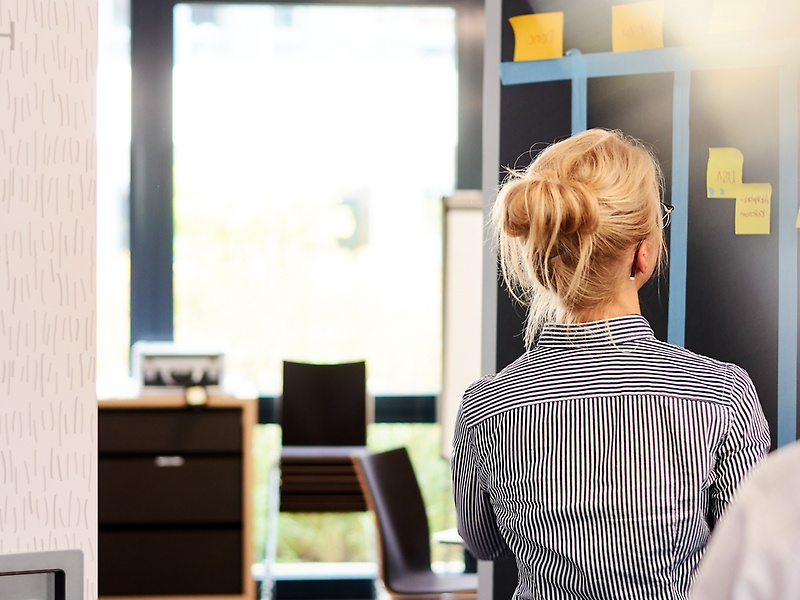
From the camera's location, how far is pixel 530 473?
116 centimetres

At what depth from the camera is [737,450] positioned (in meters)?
1.13

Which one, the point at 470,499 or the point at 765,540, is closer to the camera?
the point at 765,540

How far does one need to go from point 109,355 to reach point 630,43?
322cm

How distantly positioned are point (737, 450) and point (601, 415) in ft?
0.59

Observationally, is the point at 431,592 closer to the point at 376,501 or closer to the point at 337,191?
the point at 376,501

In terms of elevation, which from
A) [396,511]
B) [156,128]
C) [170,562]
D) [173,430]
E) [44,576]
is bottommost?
[170,562]

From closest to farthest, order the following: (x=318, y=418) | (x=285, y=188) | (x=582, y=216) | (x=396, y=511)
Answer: (x=582, y=216) < (x=396, y=511) < (x=318, y=418) < (x=285, y=188)

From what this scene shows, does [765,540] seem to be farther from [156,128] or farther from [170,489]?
[156,128]

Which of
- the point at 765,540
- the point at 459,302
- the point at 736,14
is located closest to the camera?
the point at 765,540

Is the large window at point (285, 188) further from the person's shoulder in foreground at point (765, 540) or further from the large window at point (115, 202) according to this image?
the person's shoulder in foreground at point (765, 540)

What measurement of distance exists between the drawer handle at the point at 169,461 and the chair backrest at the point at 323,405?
0.46 meters

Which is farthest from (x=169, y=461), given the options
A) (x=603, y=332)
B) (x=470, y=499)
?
(x=603, y=332)

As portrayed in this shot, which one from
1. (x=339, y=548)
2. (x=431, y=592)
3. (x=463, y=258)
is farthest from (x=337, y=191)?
(x=431, y=592)

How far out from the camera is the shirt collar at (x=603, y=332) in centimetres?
115
